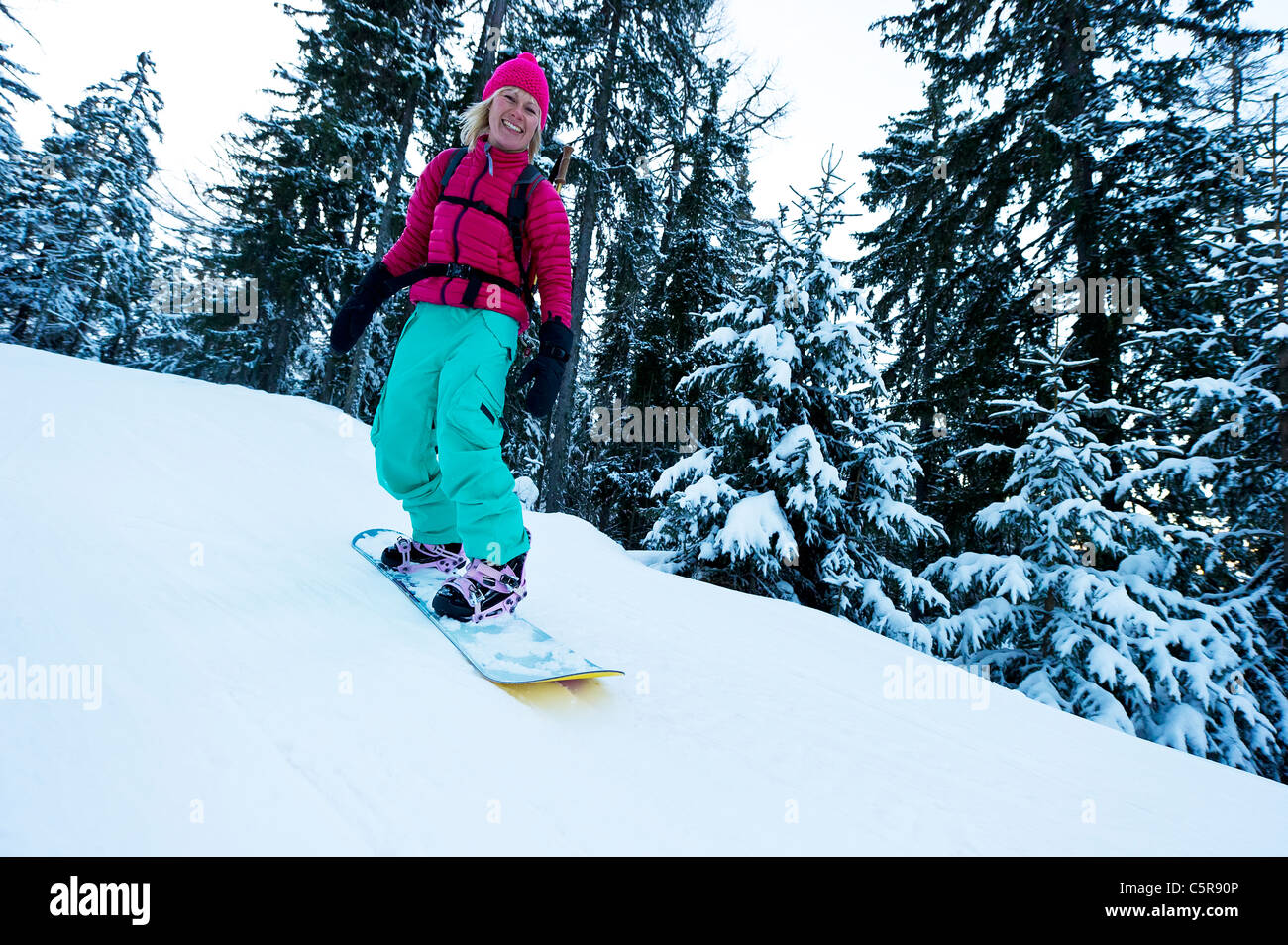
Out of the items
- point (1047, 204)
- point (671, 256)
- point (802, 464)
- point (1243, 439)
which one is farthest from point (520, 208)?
point (671, 256)

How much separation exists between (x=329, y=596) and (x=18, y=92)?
20.1 m

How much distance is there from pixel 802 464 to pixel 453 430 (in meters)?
4.08

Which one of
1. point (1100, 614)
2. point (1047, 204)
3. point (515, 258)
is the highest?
point (1047, 204)

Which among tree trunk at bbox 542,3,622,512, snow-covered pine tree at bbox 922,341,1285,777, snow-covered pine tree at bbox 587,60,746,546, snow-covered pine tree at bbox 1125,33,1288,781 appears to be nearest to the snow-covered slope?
snow-covered pine tree at bbox 922,341,1285,777

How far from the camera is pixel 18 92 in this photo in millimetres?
13883

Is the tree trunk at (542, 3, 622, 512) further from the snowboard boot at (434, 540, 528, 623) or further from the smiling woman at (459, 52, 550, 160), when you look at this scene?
the snowboard boot at (434, 540, 528, 623)

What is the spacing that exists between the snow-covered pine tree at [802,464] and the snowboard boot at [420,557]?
3151 mm

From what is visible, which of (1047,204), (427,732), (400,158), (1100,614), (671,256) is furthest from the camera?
(671,256)

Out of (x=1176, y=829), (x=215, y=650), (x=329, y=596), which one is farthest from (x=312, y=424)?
(x=1176, y=829)

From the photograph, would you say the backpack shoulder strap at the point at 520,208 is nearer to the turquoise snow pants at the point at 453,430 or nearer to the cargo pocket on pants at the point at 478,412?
the turquoise snow pants at the point at 453,430

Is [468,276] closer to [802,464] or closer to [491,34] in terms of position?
[802,464]

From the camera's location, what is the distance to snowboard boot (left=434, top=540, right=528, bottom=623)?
2.01 meters

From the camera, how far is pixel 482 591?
208cm
